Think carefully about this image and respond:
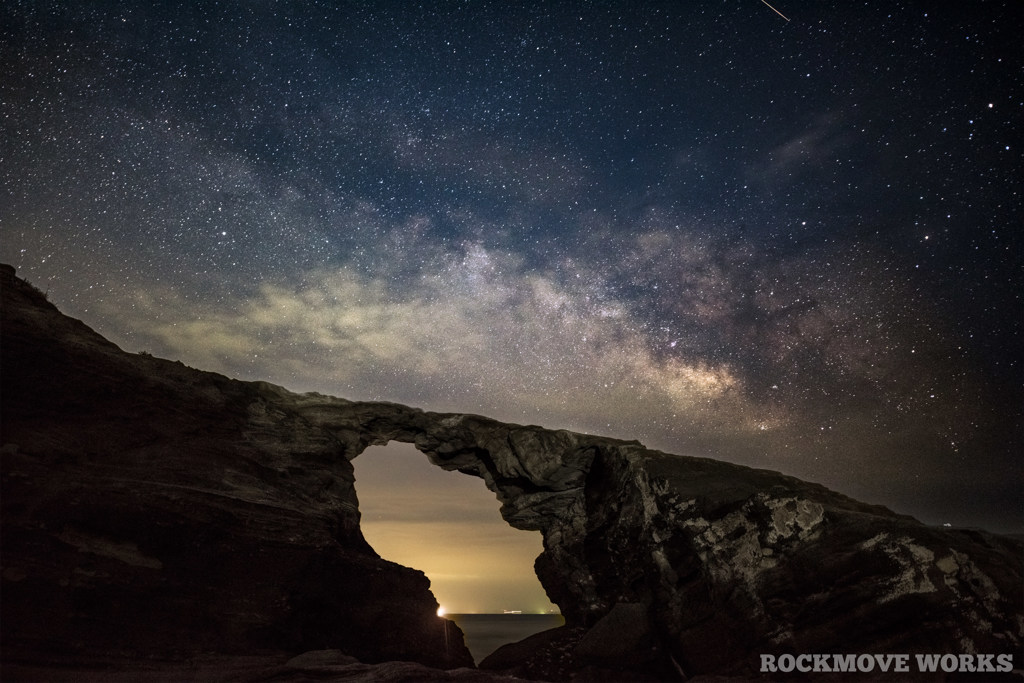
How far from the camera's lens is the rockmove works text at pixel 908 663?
13461 mm

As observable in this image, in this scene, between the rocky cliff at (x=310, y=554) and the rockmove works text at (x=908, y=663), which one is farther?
the rockmove works text at (x=908, y=663)

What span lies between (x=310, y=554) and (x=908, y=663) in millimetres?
17373

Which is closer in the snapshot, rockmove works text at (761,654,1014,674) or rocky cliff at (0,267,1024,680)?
rocky cliff at (0,267,1024,680)

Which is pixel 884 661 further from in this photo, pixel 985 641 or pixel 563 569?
pixel 563 569

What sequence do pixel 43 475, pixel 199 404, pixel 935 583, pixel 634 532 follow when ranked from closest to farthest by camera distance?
pixel 43 475 → pixel 935 583 → pixel 199 404 → pixel 634 532

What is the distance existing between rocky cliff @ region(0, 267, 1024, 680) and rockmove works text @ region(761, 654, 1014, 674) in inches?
9.9

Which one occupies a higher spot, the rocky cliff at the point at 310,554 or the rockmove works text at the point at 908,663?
the rocky cliff at the point at 310,554

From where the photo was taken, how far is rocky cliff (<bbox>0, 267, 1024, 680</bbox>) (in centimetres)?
1289

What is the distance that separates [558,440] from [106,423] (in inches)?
652

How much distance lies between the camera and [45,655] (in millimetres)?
11359

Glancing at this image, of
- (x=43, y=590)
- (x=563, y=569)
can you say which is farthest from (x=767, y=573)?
(x=43, y=590)

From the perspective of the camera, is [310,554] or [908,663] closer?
[908,663]

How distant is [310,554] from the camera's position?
16.4 m

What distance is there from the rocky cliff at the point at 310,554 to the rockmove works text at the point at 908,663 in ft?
0.82
